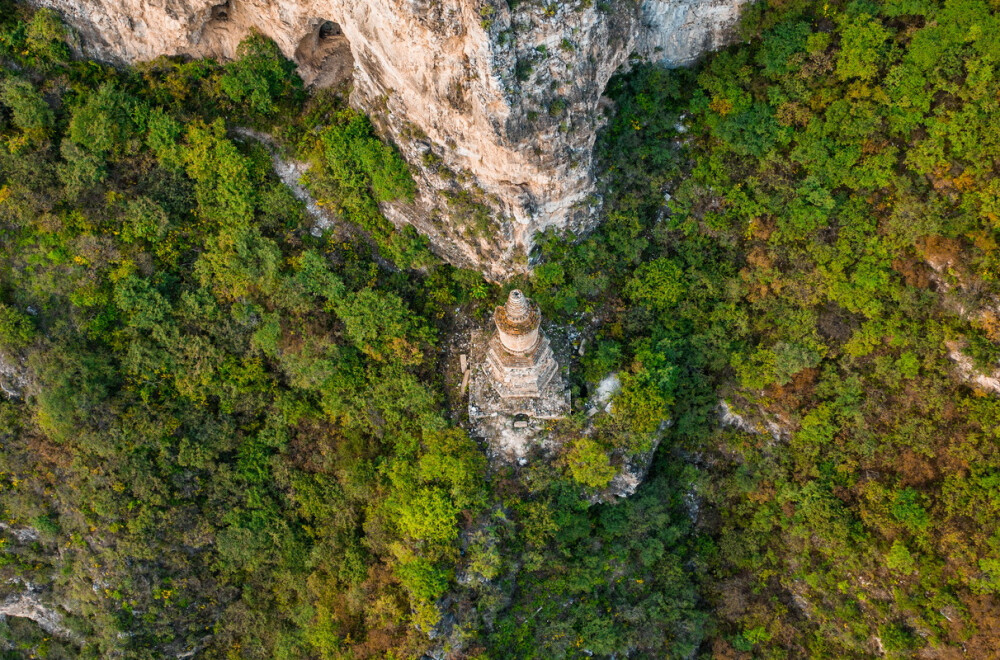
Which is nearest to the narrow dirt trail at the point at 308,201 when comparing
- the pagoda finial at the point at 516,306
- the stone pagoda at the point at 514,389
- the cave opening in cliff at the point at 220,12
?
the cave opening in cliff at the point at 220,12

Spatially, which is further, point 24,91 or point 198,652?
point 198,652

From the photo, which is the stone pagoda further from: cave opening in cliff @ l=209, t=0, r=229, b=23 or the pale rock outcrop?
the pale rock outcrop

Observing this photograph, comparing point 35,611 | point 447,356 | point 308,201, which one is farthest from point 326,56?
point 35,611

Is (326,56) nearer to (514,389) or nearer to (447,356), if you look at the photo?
(447,356)

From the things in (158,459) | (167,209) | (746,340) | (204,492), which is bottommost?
(204,492)

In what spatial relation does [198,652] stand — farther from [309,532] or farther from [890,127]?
[890,127]

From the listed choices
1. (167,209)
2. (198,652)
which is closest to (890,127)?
(167,209)
